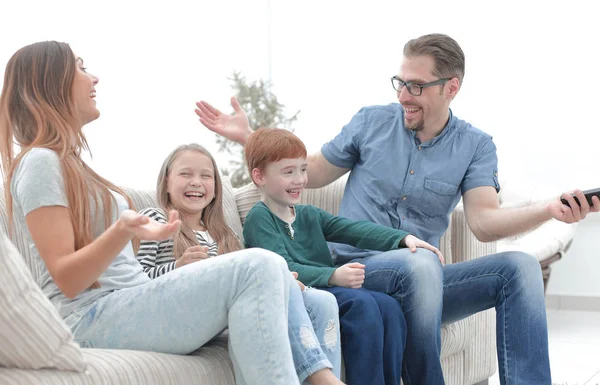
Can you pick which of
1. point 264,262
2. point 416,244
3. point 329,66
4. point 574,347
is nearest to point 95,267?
point 264,262

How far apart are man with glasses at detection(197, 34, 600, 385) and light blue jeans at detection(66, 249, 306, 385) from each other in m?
0.63

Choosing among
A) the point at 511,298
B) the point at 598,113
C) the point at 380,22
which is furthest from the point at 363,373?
the point at 380,22

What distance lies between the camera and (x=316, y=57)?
6000mm

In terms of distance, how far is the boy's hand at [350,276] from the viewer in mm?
2219

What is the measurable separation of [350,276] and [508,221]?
56cm

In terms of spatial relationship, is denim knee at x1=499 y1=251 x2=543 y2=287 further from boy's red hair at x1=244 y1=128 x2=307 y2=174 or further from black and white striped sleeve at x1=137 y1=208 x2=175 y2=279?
black and white striped sleeve at x1=137 y1=208 x2=175 y2=279

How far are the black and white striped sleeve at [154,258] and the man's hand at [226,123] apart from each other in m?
0.50

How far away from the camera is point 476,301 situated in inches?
95.3

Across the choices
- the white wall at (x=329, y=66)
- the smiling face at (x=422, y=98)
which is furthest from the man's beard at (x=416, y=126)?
the white wall at (x=329, y=66)

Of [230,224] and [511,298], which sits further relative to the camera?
[230,224]

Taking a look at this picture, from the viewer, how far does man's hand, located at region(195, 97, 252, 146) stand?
2.63 m

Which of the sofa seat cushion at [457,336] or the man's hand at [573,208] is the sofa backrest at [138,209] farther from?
the man's hand at [573,208]

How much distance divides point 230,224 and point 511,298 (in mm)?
863

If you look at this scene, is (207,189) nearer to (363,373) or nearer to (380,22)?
(363,373)
